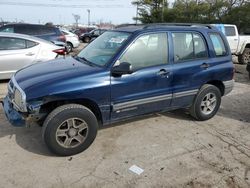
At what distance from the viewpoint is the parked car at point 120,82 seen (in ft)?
11.7

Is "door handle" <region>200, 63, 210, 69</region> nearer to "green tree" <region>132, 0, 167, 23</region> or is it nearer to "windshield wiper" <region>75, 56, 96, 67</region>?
"windshield wiper" <region>75, 56, 96, 67</region>

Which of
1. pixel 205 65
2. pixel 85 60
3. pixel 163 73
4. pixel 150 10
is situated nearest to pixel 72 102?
pixel 85 60

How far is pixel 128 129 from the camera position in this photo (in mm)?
4625

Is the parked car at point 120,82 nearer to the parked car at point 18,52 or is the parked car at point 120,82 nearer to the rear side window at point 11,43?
the parked car at point 18,52

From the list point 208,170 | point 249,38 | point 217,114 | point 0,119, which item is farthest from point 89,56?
point 249,38

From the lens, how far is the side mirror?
372cm

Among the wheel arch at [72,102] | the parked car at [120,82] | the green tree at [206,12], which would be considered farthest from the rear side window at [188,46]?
the green tree at [206,12]

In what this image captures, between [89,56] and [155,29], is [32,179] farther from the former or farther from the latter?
[155,29]

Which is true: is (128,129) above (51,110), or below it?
below

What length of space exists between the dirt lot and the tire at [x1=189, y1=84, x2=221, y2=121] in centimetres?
16

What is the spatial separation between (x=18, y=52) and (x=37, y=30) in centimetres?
537

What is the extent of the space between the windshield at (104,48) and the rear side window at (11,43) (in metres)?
3.07

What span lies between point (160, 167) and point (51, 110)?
1671 millimetres

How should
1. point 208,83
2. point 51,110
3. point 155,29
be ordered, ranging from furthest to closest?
1. point 208,83
2. point 155,29
3. point 51,110
